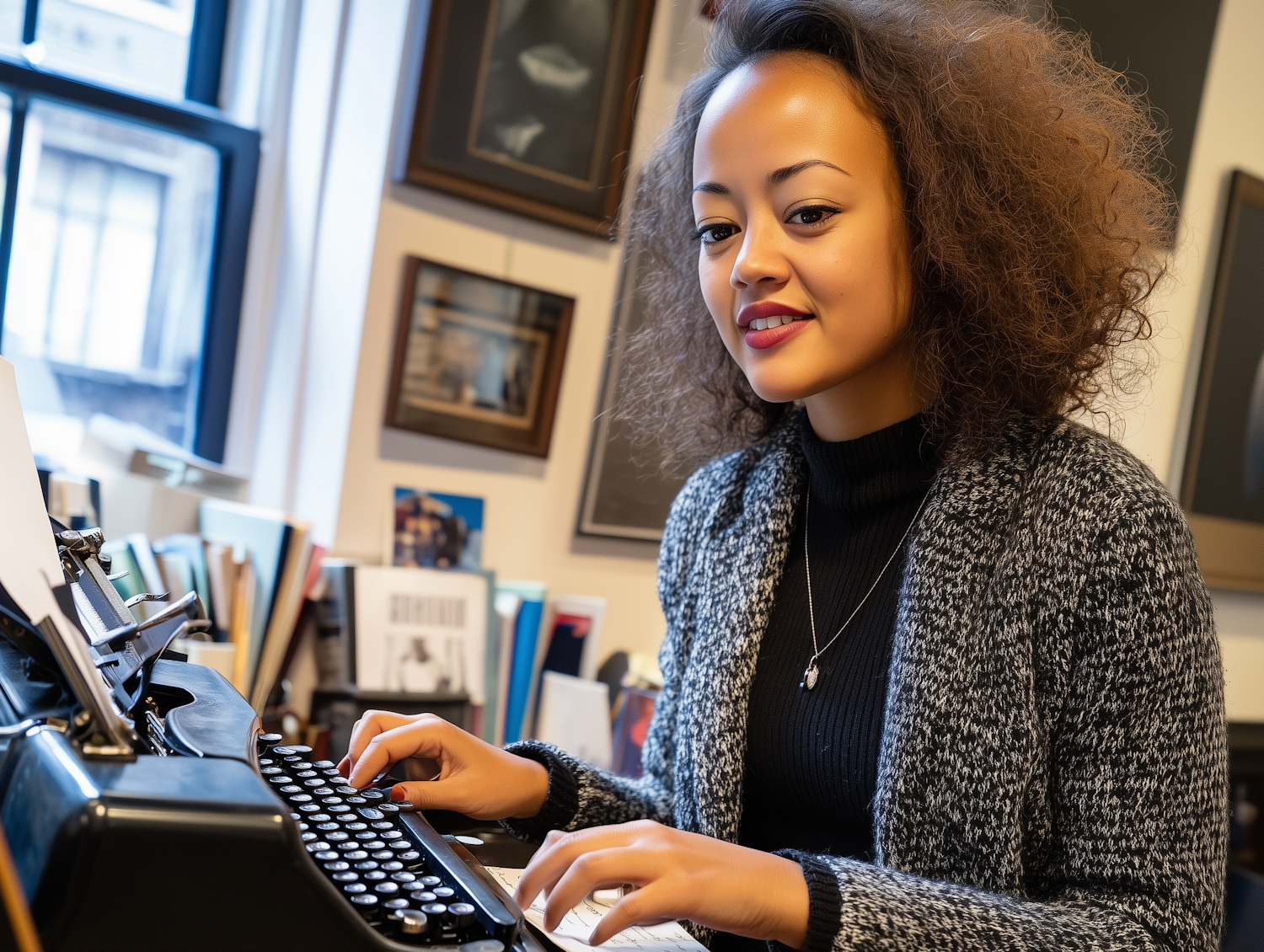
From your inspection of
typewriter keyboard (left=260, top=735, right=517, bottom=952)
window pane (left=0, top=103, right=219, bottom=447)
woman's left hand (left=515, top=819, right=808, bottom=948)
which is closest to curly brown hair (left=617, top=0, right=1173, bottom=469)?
woman's left hand (left=515, top=819, right=808, bottom=948)

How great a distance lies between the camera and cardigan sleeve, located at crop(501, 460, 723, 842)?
1015 millimetres

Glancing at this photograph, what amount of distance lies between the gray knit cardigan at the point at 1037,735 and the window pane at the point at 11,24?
4.06 ft

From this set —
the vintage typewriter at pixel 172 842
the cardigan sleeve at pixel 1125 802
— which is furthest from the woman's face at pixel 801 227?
the vintage typewriter at pixel 172 842

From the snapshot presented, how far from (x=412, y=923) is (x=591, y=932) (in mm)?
230

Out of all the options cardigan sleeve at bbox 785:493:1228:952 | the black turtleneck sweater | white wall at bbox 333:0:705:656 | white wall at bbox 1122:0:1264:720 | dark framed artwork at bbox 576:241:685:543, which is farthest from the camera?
white wall at bbox 1122:0:1264:720

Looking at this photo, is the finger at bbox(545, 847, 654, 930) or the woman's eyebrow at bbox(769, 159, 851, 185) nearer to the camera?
the finger at bbox(545, 847, 654, 930)

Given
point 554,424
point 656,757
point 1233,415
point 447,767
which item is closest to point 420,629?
point 554,424

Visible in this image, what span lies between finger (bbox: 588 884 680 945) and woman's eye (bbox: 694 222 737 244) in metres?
0.57

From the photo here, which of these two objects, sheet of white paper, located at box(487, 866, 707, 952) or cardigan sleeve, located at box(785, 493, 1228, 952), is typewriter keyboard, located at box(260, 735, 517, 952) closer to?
sheet of white paper, located at box(487, 866, 707, 952)

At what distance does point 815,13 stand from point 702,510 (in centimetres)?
52

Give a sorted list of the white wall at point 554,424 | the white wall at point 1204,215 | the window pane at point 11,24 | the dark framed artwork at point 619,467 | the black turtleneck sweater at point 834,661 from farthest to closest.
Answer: the white wall at point 1204,215, the dark framed artwork at point 619,467, the white wall at point 554,424, the window pane at point 11,24, the black turtleneck sweater at point 834,661

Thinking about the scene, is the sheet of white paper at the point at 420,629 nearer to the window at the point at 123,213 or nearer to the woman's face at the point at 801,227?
the window at the point at 123,213

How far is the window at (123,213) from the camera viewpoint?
1.54m

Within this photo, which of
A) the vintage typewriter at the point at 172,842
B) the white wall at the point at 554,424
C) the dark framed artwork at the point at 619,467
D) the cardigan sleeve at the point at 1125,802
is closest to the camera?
the vintage typewriter at the point at 172,842
